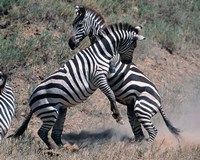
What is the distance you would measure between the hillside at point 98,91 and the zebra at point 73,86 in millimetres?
380

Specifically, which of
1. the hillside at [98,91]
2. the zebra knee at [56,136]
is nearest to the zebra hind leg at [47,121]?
the hillside at [98,91]

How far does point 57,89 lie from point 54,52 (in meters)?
4.36

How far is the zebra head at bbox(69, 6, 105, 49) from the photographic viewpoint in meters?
10.7

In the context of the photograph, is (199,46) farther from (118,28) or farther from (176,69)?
(118,28)

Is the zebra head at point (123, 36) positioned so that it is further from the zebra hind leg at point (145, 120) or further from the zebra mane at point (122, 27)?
the zebra hind leg at point (145, 120)

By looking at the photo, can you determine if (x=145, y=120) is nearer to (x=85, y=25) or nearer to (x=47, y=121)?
(x=47, y=121)

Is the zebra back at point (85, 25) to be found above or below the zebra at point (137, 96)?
above

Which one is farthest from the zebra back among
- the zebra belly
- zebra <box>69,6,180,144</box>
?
the zebra belly

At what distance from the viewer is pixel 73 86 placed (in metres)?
9.51

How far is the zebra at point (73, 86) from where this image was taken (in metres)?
9.30

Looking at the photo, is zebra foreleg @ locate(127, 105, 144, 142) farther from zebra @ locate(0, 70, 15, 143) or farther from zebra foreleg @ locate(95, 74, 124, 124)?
zebra @ locate(0, 70, 15, 143)

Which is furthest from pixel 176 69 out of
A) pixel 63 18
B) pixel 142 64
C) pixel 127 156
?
pixel 127 156

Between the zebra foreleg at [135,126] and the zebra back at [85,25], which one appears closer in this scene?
Answer: the zebra foreleg at [135,126]

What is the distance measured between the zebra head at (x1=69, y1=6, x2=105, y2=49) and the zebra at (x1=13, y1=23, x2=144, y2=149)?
586mm
